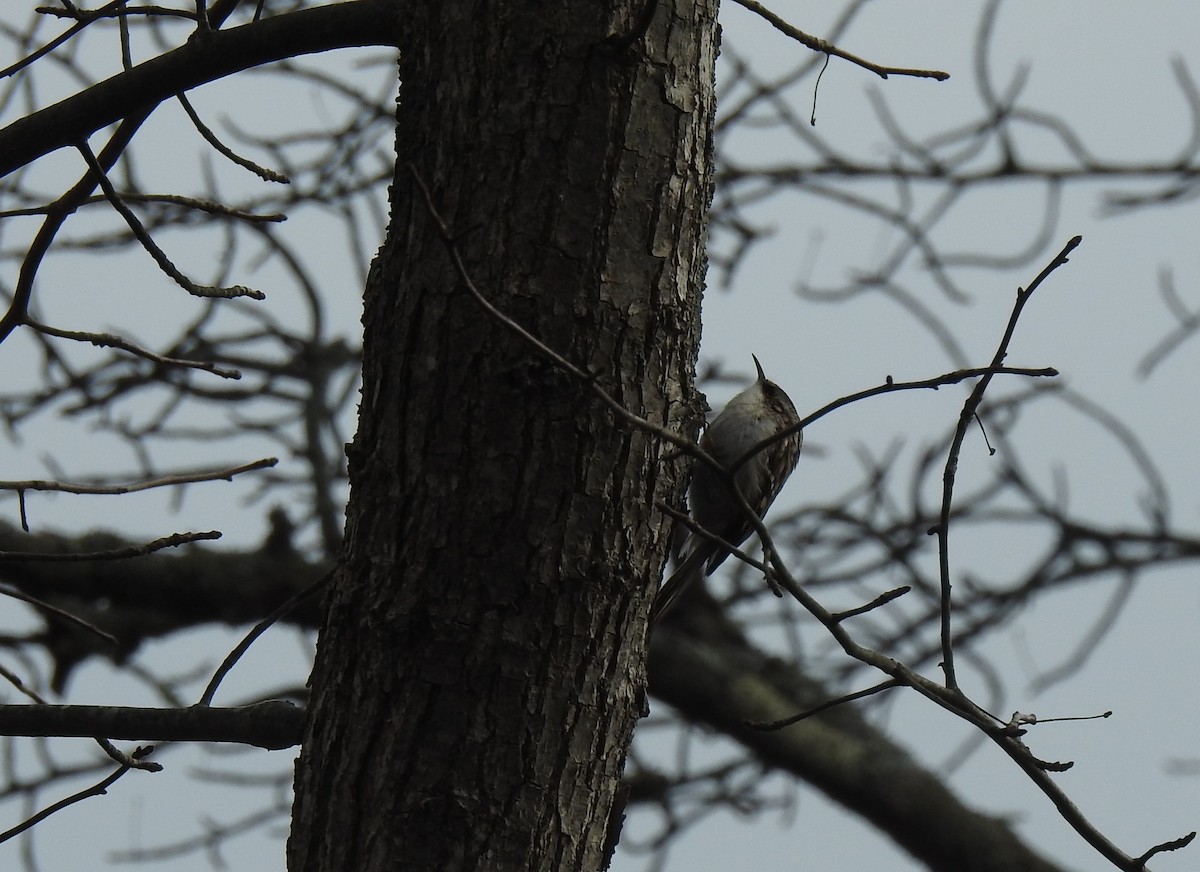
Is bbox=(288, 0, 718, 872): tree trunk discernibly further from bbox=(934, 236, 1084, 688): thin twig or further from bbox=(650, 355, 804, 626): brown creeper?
bbox=(650, 355, 804, 626): brown creeper

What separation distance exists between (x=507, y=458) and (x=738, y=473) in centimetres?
294

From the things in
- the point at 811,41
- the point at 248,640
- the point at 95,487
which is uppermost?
the point at 811,41

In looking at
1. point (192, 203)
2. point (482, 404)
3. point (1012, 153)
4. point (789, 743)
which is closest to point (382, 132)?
point (1012, 153)

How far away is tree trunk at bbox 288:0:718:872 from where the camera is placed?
A: 2.05 meters

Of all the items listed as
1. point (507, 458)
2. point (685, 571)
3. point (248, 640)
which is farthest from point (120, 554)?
point (685, 571)

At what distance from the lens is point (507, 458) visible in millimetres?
2104

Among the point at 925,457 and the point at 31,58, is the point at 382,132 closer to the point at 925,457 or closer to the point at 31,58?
the point at 925,457

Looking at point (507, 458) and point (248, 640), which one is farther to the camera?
point (248, 640)

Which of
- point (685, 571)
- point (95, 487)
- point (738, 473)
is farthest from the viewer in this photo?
point (738, 473)

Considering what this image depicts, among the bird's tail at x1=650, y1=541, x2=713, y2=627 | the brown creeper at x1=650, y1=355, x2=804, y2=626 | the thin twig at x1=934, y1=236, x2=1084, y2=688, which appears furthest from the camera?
the brown creeper at x1=650, y1=355, x2=804, y2=626

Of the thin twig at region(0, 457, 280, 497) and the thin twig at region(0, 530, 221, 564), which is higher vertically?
the thin twig at region(0, 457, 280, 497)

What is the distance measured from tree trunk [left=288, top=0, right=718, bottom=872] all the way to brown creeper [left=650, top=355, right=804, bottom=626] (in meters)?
2.46

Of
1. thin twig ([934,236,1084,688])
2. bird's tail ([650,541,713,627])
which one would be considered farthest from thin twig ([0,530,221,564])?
bird's tail ([650,541,713,627])

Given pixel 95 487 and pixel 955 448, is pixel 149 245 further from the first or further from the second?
pixel 955 448
